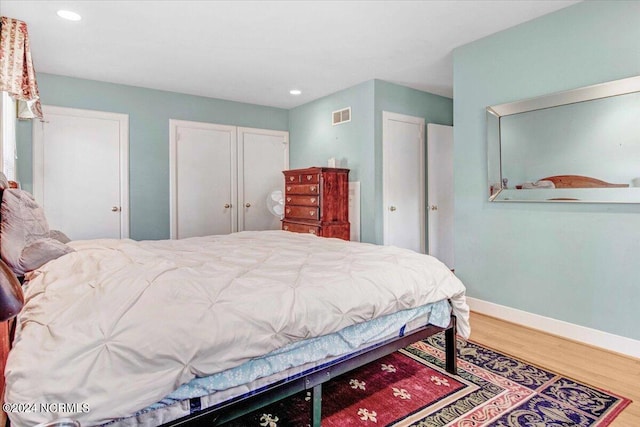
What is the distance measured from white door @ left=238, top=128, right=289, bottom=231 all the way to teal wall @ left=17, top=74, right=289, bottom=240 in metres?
0.76

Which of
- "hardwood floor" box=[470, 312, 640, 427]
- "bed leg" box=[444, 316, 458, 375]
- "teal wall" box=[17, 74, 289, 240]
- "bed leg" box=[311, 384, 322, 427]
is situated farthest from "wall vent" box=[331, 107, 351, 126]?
"bed leg" box=[311, 384, 322, 427]

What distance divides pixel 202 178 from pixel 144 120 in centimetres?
104

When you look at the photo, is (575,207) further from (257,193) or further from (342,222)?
(257,193)

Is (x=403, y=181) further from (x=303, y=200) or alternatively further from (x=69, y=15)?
(x=69, y=15)

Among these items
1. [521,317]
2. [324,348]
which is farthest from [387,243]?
[324,348]

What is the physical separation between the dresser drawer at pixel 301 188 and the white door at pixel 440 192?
165 centimetres

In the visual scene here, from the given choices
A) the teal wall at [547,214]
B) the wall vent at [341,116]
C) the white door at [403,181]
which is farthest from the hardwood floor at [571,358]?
the wall vent at [341,116]

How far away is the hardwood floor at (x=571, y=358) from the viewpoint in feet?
6.42

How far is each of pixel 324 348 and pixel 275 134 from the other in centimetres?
463

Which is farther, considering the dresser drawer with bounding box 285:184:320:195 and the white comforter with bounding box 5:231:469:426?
the dresser drawer with bounding box 285:184:320:195

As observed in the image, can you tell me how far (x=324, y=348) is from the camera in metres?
1.49

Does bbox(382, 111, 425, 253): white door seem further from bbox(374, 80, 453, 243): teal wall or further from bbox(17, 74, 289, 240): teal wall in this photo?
bbox(17, 74, 289, 240): teal wall

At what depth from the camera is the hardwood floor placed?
6.42 ft

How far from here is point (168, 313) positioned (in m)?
1.15
